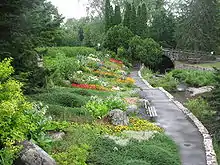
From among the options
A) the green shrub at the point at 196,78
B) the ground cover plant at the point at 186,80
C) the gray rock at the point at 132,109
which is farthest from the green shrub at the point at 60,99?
the green shrub at the point at 196,78

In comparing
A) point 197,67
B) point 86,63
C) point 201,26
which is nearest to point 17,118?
point 86,63

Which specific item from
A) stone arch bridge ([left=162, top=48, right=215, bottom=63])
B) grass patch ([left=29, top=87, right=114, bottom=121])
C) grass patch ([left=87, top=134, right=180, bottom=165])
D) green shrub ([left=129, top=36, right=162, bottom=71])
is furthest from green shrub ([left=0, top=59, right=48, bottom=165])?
stone arch bridge ([left=162, top=48, right=215, bottom=63])

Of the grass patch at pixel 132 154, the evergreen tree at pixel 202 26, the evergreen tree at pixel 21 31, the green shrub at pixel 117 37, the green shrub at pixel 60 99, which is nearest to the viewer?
the grass patch at pixel 132 154

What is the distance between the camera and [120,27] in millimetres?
49656

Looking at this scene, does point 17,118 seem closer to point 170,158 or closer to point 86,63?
point 170,158

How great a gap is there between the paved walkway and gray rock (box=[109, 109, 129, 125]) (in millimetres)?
1806

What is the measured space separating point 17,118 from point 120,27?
42.6 meters

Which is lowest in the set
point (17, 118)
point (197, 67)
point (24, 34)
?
point (197, 67)

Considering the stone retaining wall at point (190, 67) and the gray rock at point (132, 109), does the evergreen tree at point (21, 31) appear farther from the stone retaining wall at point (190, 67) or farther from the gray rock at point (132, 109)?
the stone retaining wall at point (190, 67)

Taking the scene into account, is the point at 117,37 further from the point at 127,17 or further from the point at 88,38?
the point at 88,38

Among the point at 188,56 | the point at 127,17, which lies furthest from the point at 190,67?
the point at 127,17

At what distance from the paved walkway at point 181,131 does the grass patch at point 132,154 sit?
0.57 m

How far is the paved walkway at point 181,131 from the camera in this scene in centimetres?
1178

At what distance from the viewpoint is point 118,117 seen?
14031 millimetres
